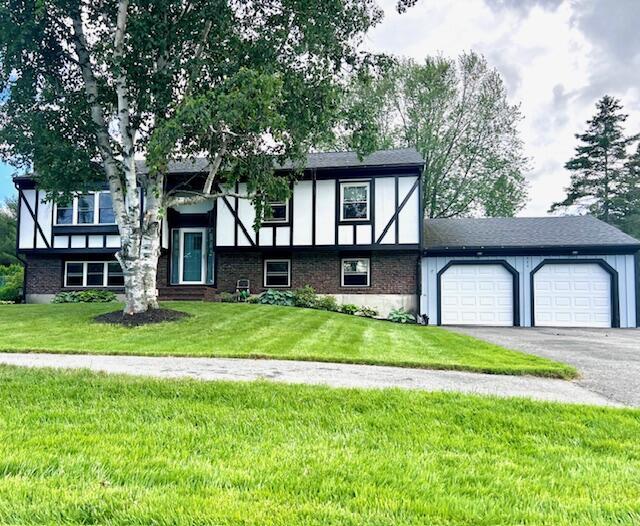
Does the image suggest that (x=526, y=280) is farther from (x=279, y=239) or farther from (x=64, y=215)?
(x=64, y=215)

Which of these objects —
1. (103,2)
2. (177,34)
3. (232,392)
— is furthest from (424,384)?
(103,2)

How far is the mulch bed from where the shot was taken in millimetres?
10870

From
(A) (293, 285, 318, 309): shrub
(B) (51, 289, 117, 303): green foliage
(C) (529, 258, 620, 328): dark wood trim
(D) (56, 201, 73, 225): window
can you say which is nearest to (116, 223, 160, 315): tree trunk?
(A) (293, 285, 318, 309): shrub

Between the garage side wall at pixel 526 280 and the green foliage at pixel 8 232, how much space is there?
91.0 feet

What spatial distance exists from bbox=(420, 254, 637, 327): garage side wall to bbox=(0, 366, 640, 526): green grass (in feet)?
40.0

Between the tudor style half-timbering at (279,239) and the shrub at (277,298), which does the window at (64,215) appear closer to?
the tudor style half-timbering at (279,239)

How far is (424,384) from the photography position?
5.54m

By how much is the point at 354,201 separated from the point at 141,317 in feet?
29.4

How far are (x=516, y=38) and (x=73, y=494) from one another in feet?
63.3

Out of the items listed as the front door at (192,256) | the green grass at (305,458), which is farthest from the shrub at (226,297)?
the green grass at (305,458)

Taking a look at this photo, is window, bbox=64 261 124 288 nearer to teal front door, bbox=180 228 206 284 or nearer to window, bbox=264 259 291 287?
teal front door, bbox=180 228 206 284

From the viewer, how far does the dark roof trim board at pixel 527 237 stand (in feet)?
51.8

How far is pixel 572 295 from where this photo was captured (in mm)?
15906

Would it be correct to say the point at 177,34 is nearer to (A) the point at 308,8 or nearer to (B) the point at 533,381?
(A) the point at 308,8
